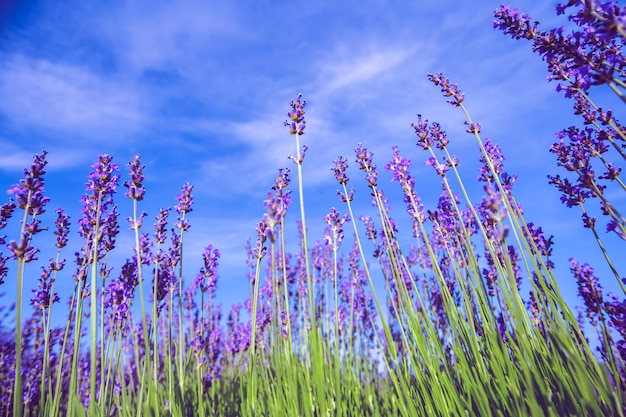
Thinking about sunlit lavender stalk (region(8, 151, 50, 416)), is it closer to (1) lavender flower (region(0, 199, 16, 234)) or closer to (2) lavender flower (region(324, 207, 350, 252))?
(1) lavender flower (region(0, 199, 16, 234))

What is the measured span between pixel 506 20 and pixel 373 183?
1.78 m

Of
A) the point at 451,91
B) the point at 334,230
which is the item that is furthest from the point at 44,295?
the point at 451,91

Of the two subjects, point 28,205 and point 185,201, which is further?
point 185,201

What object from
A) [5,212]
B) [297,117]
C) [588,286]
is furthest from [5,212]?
[588,286]

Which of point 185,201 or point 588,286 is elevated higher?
point 185,201

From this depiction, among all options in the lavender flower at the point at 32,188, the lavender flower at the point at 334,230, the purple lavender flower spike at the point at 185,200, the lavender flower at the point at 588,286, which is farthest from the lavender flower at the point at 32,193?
the lavender flower at the point at 588,286

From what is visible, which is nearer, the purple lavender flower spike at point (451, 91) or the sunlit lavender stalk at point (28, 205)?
the sunlit lavender stalk at point (28, 205)

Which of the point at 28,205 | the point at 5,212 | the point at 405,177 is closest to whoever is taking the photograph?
the point at 28,205

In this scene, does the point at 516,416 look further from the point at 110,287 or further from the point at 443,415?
the point at 110,287

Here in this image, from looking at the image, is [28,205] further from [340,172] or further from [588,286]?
[588,286]

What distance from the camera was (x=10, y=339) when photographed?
23.1 ft

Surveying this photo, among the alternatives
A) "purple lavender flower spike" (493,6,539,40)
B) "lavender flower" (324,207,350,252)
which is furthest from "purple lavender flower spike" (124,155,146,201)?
"purple lavender flower spike" (493,6,539,40)

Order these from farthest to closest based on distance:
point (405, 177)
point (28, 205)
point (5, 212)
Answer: point (405, 177) → point (5, 212) → point (28, 205)

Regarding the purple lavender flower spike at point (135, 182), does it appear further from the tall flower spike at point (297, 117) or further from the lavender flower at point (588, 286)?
the lavender flower at point (588, 286)
